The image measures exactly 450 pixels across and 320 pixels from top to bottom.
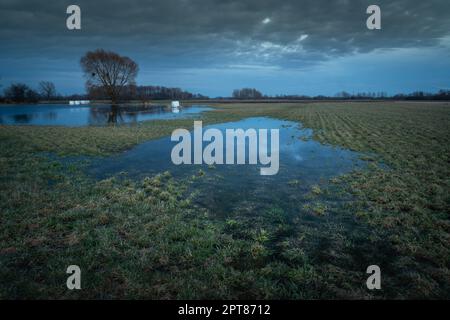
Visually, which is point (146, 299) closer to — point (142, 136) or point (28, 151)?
point (28, 151)

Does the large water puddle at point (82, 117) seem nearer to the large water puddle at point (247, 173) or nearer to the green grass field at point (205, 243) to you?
the large water puddle at point (247, 173)

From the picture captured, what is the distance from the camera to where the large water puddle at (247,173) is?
30.5 ft

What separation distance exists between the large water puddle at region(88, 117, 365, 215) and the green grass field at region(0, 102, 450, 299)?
772mm

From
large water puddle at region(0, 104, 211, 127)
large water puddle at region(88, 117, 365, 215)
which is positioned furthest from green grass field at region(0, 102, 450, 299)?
large water puddle at region(0, 104, 211, 127)

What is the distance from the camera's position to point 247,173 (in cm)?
1267

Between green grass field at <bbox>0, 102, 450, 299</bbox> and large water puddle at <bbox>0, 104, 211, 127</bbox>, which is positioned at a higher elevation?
large water puddle at <bbox>0, 104, 211, 127</bbox>

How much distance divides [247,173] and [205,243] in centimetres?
666

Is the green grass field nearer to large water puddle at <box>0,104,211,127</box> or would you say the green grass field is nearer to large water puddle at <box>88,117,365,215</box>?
large water puddle at <box>88,117,365,215</box>

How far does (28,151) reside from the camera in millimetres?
16516

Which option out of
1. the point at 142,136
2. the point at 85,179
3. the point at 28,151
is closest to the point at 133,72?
the point at 142,136

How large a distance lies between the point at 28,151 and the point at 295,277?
58.7 ft

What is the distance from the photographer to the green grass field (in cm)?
485

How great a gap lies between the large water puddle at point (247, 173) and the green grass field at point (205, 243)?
0.77 metres

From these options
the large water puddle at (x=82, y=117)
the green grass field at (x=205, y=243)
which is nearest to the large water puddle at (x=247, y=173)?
the green grass field at (x=205, y=243)
